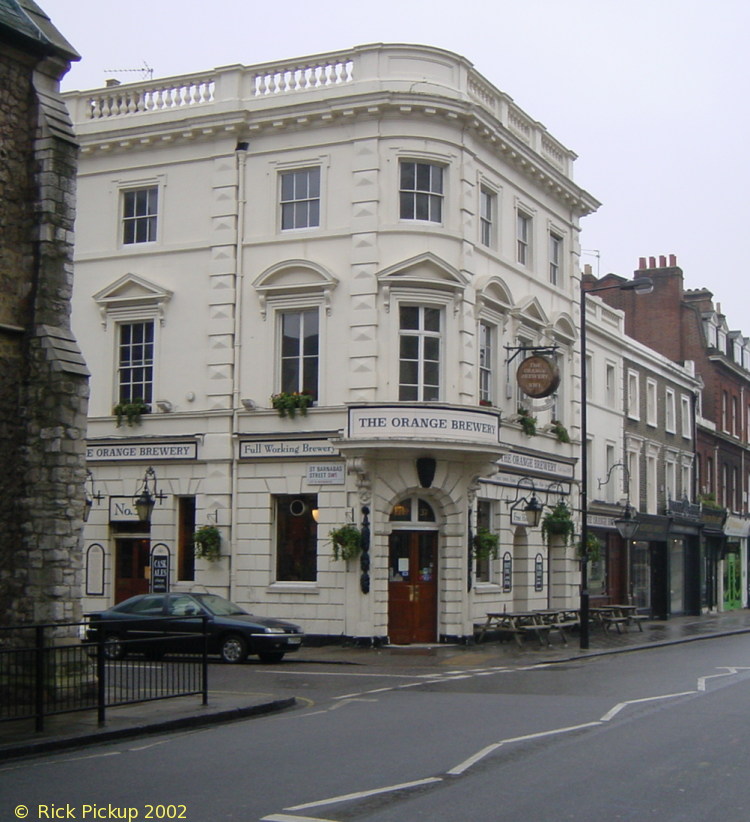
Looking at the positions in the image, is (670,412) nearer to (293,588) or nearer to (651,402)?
(651,402)

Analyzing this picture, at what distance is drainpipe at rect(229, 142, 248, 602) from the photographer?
2723cm

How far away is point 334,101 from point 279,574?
11136mm

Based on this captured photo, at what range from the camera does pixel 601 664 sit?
75.8ft

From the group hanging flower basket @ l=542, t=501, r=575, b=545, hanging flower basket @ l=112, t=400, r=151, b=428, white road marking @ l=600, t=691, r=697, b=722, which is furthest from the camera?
hanging flower basket @ l=542, t=501, r=575, b=545

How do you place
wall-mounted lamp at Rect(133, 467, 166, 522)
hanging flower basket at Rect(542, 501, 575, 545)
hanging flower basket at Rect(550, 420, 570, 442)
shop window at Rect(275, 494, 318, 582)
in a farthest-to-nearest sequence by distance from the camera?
hanging flower basket at Rect(550, 420, 570, 442) → hanging flower basket at Rect(542, 501, 575, 545) → shop window at Rect(275, 494, 318, 582) → wall-mounted lamp at Rect(133, 467, 166, 522)

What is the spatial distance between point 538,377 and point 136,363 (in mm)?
10046

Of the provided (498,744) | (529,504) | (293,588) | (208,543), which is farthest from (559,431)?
(498,744)

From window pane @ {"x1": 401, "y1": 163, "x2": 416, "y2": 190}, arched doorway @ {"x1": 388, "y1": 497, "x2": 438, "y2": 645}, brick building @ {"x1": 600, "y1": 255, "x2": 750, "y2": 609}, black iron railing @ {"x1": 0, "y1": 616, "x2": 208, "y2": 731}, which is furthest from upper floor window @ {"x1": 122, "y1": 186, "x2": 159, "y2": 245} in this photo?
brick building @ {"x1": 600, "y1": 255, "x2": 750, "y2": 609}

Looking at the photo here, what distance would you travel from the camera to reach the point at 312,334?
1064 inches

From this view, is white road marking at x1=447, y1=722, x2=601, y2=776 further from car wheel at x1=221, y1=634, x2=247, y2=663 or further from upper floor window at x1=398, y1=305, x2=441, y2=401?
upper floor window at x1=398, y1=305, x2=441, y2=401

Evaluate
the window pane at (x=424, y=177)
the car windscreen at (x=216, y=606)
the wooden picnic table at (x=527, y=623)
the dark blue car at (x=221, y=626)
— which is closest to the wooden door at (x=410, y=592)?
the wooden picnic table at (x=527, y=623)

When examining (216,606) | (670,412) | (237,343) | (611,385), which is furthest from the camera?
(670,412)

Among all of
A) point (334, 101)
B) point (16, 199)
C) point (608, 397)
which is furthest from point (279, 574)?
point (608, 397)

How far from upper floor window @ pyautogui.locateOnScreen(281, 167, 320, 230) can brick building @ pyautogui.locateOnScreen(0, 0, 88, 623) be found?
11.4 meters
